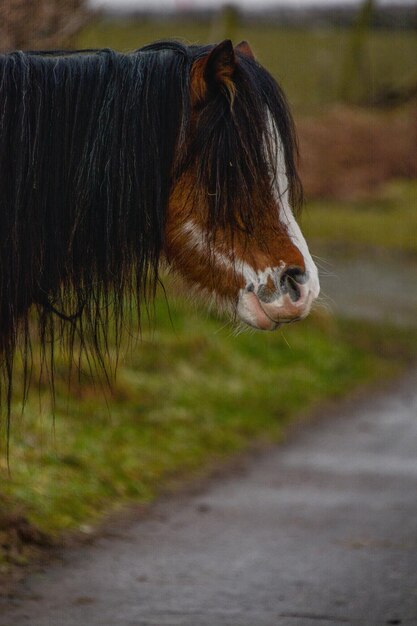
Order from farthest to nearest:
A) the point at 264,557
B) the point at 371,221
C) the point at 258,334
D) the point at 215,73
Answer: the point at 371,221
the point at 258,334
the point at 264,557
the point at 215,73

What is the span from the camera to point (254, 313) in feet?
13.6

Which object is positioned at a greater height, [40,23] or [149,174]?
[40,23]

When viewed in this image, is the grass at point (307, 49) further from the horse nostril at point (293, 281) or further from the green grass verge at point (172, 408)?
the horse nostril at point (293, 281)

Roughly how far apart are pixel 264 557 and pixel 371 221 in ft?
42.5

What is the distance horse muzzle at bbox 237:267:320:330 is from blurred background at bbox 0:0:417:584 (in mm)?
336

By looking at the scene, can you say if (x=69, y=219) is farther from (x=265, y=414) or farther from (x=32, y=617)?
(x=265, y=414)

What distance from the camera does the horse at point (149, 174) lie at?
4047 mm

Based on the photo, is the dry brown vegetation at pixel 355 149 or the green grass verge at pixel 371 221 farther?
the green grass verge at pixel 371 221

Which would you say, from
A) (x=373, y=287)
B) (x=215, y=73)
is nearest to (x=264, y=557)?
(x=215, y=73)

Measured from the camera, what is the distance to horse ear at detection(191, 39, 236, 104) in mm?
3982

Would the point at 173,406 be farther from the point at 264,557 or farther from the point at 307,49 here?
the point at 307,49

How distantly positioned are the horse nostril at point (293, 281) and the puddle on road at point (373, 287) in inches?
377

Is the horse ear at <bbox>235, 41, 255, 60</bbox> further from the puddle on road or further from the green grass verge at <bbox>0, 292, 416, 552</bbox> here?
the puddle on road

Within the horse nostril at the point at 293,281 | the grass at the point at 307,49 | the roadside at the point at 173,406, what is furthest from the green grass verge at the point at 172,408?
the grass at the point at 307,49
